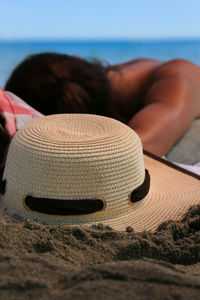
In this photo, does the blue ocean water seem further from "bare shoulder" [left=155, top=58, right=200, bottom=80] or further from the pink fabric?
the pink fabric

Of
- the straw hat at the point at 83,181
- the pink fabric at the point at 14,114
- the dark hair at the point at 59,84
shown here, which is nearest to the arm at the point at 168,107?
the dark hair at the point at 59,84

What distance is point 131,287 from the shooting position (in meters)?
0.69

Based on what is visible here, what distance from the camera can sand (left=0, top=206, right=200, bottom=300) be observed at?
0.69 m

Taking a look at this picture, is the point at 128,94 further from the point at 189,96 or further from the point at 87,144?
the point at 87,144

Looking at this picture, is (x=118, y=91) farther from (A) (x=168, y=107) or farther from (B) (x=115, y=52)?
(B) (x=115, y=52)

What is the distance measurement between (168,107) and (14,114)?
0.81m

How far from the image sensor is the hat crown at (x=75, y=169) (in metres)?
1.09

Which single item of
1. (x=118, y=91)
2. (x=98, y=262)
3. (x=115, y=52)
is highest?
(x=98, y=262)

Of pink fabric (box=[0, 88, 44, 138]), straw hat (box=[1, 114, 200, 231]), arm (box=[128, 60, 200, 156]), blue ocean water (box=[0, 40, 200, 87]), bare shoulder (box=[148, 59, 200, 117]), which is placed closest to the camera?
straw hat (box=[1, 114, 200, 231])

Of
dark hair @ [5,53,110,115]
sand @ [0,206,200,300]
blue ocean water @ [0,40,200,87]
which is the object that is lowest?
blue ocean water @ [0,40,200,87]

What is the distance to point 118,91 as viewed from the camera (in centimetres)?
244

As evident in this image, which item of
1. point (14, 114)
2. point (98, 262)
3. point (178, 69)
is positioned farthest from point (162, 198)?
point (178, 69)

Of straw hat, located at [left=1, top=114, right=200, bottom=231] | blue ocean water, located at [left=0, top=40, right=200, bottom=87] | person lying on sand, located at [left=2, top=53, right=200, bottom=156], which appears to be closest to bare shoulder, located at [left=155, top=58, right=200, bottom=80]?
person lying on sand, located at [left=2, top=53, right=200, bottom=156]

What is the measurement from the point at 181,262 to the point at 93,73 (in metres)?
1.58
